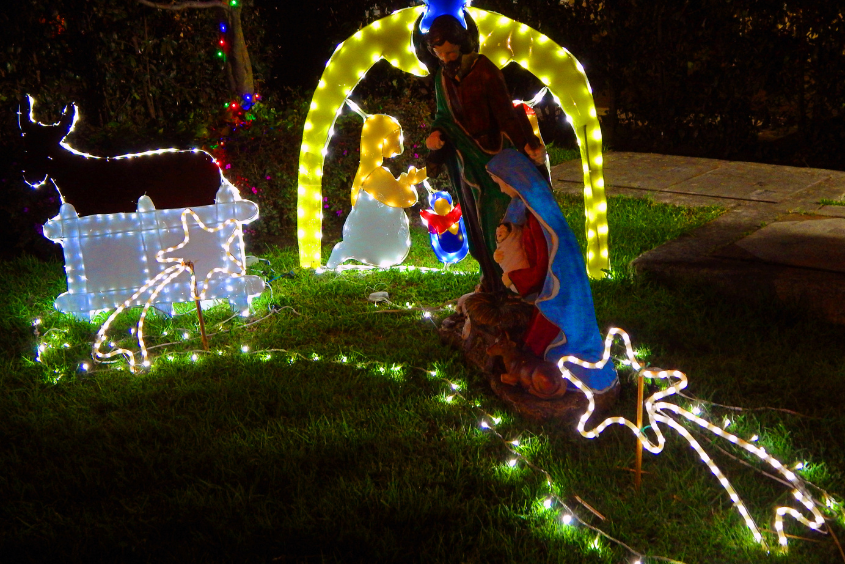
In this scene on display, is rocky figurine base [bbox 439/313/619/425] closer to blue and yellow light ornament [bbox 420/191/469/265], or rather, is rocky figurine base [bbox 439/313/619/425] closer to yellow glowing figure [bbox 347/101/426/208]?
blue and yellow light ornament [bbox 420/191/469/265]

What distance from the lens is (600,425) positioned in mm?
3334

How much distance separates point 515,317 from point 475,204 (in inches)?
26.0

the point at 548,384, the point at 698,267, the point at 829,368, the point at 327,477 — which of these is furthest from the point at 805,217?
the point at 327,477

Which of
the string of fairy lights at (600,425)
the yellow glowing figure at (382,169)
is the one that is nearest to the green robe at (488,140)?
the string of fairy lights at (600,425)

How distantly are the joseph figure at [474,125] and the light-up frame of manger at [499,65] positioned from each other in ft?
3.82

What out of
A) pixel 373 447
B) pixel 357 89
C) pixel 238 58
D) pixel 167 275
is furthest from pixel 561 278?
pixel 357 89

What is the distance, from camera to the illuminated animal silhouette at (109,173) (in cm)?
527

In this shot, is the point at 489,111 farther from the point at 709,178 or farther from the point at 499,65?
the point at 709,178

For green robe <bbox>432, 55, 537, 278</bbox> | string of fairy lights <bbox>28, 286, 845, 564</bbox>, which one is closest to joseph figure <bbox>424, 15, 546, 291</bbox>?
green robe <bbox>432, 55, 537, 278</bbox>

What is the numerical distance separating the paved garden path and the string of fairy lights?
118cm

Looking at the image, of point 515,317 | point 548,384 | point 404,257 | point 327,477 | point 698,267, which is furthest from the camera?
point 404,257

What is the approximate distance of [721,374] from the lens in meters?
4.18

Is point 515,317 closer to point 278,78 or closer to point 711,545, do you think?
point 711,545

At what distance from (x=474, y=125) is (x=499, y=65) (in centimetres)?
141
